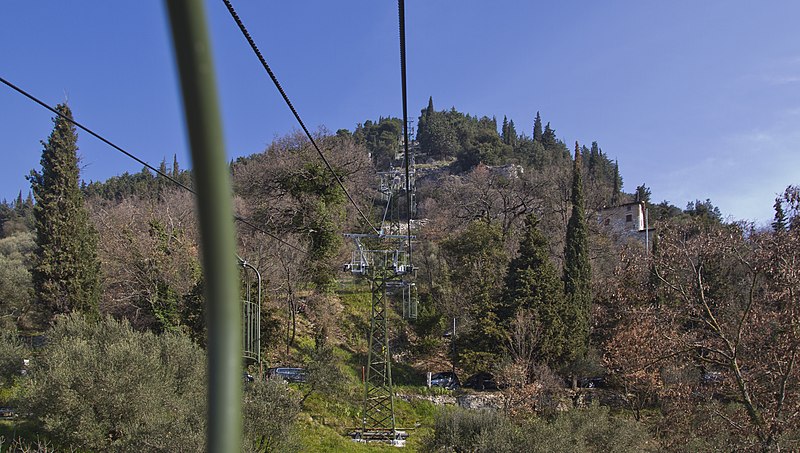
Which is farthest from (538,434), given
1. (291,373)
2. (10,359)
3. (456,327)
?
(456,327)

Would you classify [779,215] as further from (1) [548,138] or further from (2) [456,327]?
(1) [548,138]

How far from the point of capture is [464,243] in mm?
31750

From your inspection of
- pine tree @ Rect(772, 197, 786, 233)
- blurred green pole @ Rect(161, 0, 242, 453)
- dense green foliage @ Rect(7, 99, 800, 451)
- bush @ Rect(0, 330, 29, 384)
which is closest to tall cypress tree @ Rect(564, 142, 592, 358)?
dense green foliage @ Rect(7, 99, 800, 451)

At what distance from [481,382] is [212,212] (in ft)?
89.5

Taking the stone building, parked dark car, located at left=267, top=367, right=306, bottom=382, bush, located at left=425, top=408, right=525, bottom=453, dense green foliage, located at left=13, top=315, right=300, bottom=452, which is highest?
the stone building

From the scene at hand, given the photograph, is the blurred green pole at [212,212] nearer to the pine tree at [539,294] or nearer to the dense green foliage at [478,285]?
the dense green foliage at [478,285]

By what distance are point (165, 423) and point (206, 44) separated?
45.0ft

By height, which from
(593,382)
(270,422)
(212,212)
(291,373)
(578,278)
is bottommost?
(593,382)

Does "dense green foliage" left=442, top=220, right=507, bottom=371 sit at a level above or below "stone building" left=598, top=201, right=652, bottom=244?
below

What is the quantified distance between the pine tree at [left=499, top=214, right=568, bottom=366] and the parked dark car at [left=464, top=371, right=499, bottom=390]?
8.28ft

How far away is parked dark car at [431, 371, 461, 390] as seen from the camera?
26.3 metres

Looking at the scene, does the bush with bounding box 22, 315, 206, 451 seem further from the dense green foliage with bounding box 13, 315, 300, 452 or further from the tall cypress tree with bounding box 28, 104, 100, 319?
the tall cypress tree with bounding box 28, 104, 100, 319

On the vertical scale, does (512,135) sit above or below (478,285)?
above

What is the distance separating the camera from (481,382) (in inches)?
1052
